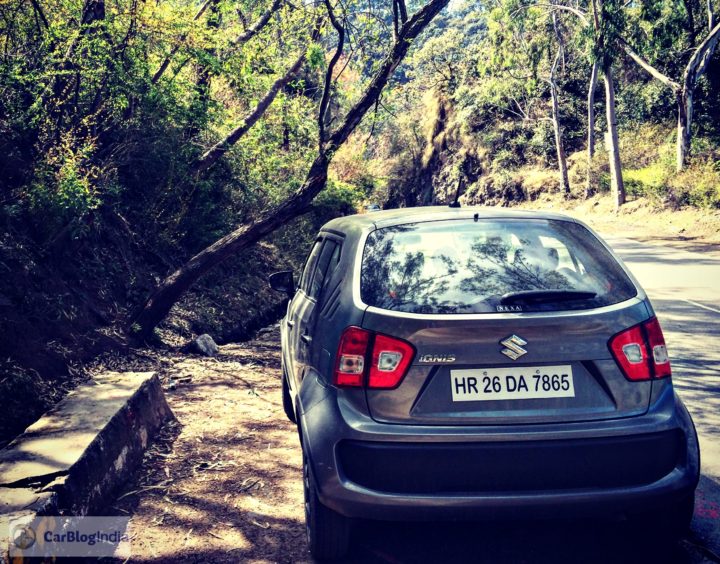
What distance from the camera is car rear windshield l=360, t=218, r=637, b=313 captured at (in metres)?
3.33

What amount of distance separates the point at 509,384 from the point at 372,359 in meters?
0.61

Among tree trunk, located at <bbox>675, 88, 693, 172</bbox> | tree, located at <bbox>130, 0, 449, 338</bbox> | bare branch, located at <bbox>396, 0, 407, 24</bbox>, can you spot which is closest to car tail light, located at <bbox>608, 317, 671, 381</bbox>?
tree, located at <bbox>130, 0, 449, 338</bbox>

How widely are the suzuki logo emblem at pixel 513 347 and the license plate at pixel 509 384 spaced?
62 mm

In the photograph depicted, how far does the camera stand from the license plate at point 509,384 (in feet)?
10.4

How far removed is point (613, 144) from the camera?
32562mm

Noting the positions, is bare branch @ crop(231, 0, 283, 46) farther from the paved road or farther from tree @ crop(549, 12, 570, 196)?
tree @ crop(549, 12, 570, 196)

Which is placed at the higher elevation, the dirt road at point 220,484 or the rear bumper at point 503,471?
the rear bumper at point 503,471

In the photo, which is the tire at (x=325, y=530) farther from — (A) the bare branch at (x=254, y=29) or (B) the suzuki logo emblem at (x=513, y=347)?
(A) the bare branch at (x=254, y=29)

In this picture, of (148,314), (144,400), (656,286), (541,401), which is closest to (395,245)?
(541,401)

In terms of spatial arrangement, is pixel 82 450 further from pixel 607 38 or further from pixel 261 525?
pixel 607 38

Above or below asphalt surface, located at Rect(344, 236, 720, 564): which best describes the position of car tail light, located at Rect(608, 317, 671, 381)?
above

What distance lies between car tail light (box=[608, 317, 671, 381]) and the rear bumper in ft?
0.71

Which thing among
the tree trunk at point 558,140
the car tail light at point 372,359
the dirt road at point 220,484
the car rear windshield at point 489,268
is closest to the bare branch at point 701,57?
the tree trunk at point 558,140

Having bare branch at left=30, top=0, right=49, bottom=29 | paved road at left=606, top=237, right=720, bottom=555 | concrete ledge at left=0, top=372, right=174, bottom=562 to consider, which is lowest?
paved road at left=606, top=237, right=720, bottom=555
